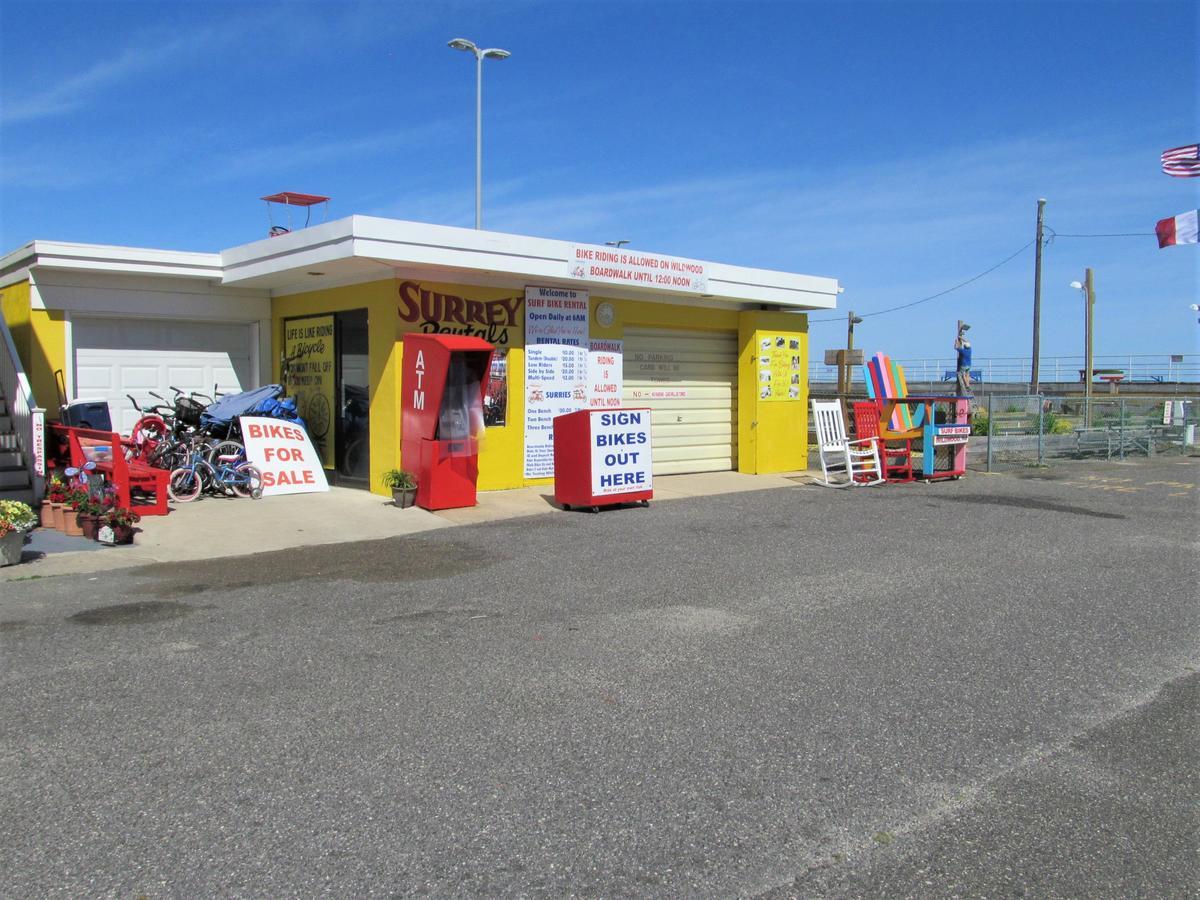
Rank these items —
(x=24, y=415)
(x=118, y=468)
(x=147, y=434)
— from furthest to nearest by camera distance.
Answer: (x=147, y=434) < (x=24, y=415) < (x=118, y=468)

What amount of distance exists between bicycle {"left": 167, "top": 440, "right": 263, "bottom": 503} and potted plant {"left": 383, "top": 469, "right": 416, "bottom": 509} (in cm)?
193

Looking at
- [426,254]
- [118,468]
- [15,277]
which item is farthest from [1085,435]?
[15,277]

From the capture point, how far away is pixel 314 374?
14.6 m

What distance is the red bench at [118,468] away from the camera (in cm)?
1059

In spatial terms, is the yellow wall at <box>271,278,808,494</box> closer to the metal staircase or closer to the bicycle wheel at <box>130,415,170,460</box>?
the bicycle wheel at <box>130,415,170,460</box>

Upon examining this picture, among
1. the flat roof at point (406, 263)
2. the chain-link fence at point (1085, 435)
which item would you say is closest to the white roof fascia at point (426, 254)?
the flat roof at point (406, 263)

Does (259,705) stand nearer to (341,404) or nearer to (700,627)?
(700,627)

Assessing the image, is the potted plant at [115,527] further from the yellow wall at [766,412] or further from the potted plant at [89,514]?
the yellow wall at [766,412]

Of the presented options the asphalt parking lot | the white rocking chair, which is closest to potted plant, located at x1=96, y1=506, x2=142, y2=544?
the asphalt parking lot

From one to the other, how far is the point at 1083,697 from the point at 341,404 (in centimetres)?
1110

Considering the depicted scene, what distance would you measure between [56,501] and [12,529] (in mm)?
2160

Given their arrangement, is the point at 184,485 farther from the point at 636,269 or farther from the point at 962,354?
the point at 962,354

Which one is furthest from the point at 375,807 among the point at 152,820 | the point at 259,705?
the point at 259,705

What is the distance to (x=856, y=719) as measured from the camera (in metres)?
4.89
